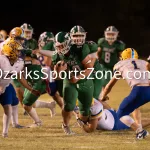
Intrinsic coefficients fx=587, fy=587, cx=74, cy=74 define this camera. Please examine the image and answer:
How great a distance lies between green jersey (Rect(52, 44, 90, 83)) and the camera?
677 cm

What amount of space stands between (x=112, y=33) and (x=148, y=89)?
4.81 metres

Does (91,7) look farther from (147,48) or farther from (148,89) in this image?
(148,89)

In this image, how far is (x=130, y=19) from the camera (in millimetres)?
23547

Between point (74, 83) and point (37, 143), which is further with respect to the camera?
point (74, 83)

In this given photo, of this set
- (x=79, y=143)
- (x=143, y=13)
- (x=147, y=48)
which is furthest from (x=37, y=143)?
(x=143, y=13)

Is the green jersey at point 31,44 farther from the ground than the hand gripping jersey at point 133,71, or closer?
farther from the ground

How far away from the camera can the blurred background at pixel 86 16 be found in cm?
2327

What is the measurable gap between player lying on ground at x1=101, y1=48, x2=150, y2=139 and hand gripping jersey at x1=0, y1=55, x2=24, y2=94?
1133 millimetres

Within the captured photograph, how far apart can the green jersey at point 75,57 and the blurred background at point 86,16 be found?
16.1 meters

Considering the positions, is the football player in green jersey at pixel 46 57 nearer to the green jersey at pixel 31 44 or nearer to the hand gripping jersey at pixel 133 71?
→ the green jersey at pixel 31 44

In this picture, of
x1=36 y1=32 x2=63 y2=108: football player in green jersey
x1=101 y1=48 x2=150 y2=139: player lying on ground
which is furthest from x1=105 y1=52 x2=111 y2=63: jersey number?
x1=101 y1=48 x2=150 y2=139: player lying on ground

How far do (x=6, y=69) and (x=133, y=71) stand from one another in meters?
1.44

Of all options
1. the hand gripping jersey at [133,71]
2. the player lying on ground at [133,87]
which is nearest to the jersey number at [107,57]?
the player lying on ground at [133,87]

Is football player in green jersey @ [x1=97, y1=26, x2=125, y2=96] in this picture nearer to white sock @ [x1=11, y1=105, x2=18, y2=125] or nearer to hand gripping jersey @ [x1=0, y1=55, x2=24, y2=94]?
white sock @ [x1=11, y1=105, x2=18, y2=125]
